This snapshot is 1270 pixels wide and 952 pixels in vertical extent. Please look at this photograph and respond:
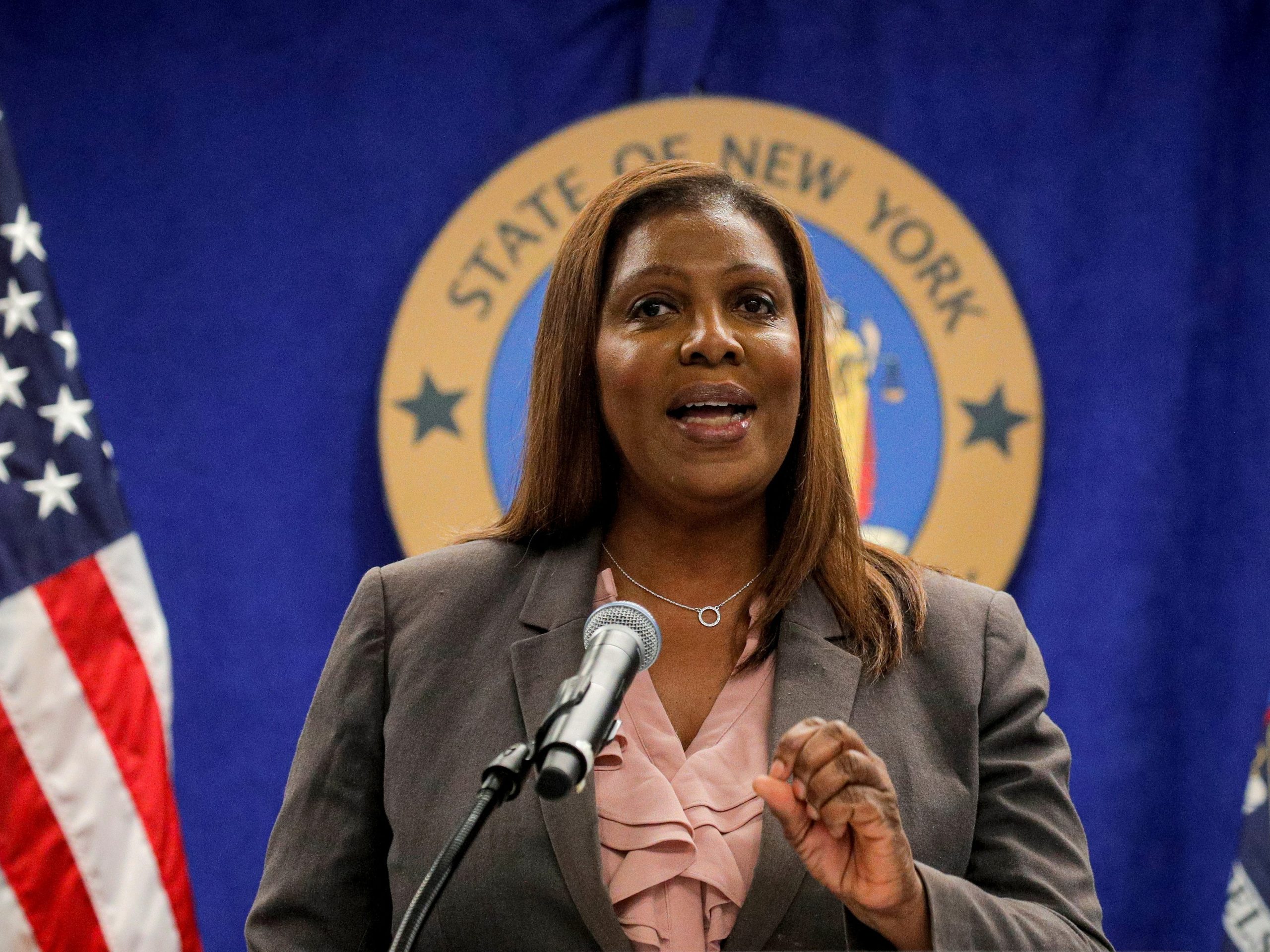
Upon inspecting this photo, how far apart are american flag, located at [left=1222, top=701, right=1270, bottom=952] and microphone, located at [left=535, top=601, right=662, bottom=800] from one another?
75.8 inches

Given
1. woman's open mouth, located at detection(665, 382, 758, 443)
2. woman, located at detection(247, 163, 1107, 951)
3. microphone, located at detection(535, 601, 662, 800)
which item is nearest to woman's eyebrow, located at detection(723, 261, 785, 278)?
woman, located at detection(247, 163, 1107, 951)

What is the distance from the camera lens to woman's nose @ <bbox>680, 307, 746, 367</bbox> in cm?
163

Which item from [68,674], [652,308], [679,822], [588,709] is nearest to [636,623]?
[588,709]

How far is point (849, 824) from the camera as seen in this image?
1.29m

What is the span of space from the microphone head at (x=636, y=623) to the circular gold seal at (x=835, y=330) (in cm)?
176

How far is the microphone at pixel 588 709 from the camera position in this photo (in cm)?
95

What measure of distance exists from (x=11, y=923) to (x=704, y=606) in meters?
1.36

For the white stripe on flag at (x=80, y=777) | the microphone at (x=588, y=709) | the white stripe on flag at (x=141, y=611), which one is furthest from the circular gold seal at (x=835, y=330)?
the microphone at (x=588, y=709)

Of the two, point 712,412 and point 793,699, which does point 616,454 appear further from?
point 793,699

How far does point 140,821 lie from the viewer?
2434 millimetres

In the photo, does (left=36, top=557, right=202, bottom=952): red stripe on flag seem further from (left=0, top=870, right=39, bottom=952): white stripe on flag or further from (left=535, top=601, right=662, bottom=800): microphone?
(left=535, top=601, right=662, bottom=800): microphone

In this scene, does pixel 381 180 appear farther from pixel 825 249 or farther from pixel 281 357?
pixel 825 249

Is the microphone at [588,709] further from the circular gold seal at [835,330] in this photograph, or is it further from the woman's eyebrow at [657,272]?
the circular gold seal at [835,330]

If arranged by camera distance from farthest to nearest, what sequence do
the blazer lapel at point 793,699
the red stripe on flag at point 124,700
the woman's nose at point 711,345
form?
the red stripe on flag at point 124,700
the woman's nose at point 711,345
the blazer lapel at point 793,699
